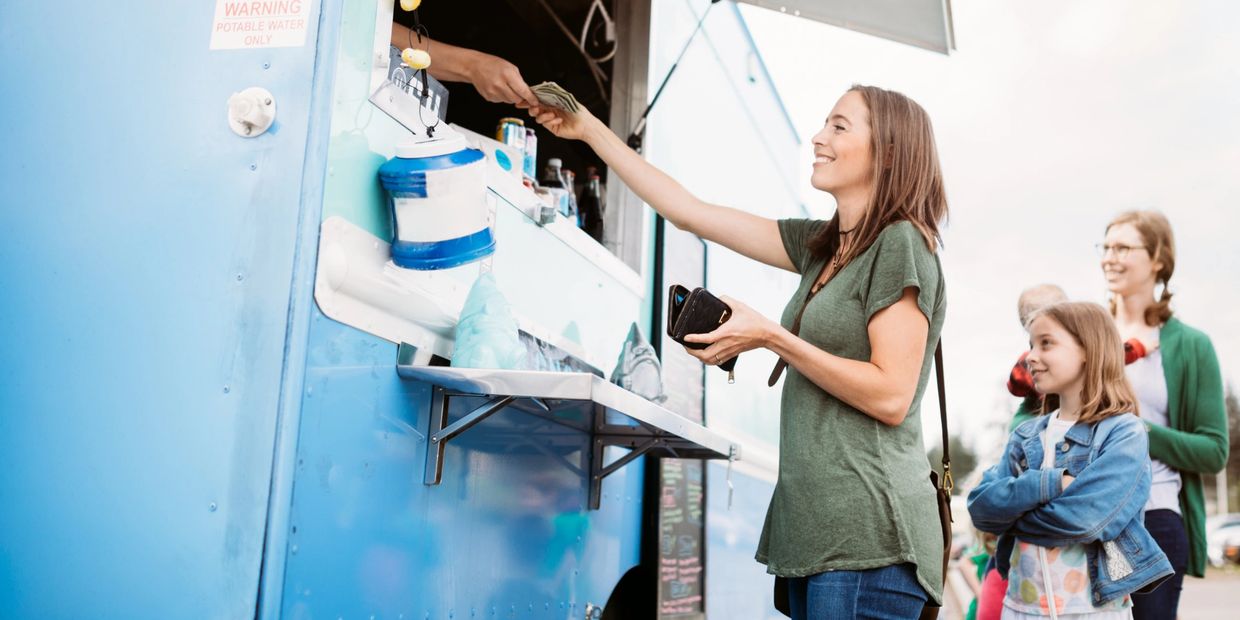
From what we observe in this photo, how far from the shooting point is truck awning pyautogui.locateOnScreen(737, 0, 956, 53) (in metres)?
2.85

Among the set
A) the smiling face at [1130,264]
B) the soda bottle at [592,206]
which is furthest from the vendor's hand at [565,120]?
the smiling face at [1130,264]

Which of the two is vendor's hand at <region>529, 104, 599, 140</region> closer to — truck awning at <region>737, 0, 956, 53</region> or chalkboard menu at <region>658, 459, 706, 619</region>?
truck awning at <region>737, 0, 956, 53</region>

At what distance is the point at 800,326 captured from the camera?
1820 mm

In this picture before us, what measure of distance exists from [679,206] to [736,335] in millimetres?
646

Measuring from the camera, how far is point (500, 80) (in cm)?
238

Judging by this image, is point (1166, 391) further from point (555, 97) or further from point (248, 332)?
point (248, 332)

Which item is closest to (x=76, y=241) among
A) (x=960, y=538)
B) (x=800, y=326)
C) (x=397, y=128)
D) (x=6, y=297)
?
(x=6, y=297)

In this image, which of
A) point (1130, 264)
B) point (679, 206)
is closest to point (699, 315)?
point (679, 206)

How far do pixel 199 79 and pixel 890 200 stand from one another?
125cm

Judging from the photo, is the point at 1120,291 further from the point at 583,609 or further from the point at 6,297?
the point at 6,297

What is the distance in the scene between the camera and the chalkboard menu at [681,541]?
10.4 feet

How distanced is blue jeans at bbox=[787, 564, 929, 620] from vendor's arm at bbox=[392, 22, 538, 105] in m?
1.35

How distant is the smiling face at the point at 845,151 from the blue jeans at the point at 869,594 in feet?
2.46

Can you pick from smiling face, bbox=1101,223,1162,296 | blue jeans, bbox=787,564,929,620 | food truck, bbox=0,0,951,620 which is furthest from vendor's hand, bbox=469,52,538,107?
smiling face, bbox=1101,223,1162,296
